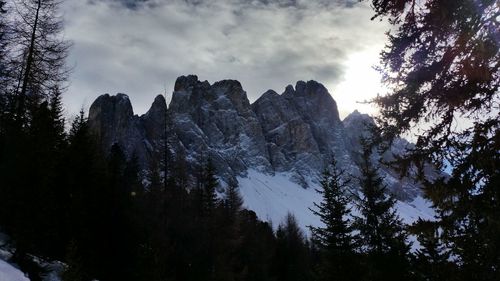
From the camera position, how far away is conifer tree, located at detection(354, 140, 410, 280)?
15.7 m

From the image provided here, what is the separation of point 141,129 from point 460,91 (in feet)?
455

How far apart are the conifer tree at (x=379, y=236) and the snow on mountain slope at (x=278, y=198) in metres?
103

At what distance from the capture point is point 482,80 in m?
6.99

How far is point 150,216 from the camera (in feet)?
89.4

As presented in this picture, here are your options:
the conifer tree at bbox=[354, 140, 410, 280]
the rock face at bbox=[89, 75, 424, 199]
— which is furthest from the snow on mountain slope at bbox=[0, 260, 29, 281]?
the rock face at bbox=[89, 75, 424, 199]

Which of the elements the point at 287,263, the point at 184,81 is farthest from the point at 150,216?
the point at 184,81

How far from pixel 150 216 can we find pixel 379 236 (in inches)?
602

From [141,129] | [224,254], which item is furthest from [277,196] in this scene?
[224,254]

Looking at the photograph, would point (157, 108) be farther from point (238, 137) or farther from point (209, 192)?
point (209, 192)

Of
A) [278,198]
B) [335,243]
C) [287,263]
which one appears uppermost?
[278,198]

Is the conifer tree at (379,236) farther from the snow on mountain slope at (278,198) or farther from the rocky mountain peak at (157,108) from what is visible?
the rocky mountain peak at (157,108)

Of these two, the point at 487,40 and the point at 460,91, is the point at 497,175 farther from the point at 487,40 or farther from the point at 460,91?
the point at 487,40

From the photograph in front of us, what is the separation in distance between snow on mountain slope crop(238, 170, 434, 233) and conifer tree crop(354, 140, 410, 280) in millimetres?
103489

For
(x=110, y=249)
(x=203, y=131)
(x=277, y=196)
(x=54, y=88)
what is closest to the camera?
(x=54, y=88)
